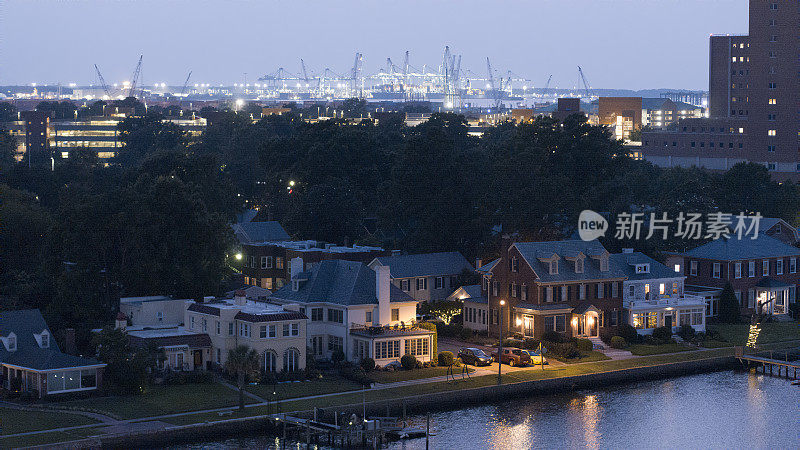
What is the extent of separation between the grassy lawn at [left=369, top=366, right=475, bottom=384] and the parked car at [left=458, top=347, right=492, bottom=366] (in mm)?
1060

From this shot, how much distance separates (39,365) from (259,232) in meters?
40.8

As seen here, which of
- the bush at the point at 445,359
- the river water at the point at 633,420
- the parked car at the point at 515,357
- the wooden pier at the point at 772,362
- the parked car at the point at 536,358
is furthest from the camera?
the wooden pier at the point at 772,362

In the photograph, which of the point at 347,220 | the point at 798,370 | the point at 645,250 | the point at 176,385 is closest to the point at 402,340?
the point at 176,385

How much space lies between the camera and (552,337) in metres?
71.9

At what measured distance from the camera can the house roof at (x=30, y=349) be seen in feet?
191

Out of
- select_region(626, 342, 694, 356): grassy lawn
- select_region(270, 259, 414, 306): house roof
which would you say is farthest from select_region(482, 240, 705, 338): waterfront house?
select_region(270, 259, 414, 306): house roof

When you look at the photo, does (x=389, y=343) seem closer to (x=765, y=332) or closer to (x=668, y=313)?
(x=668, y=313)

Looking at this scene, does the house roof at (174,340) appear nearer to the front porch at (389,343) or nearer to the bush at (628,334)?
the front porch at (389,343)

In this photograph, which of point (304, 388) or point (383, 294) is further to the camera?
point (383, 294)

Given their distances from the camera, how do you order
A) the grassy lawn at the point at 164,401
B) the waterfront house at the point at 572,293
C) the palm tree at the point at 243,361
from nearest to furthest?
1. the grassy lawn at the point at 164,401
2. the palm tree at the point at 243,361
3. the waterfront house at the point at 572,293

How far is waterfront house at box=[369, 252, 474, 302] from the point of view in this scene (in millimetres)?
82250

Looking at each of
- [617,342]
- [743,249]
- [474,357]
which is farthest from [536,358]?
[743,249]

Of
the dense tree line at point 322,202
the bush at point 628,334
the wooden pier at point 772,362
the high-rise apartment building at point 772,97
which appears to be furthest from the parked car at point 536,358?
the high-rise apartment building at point 772,97

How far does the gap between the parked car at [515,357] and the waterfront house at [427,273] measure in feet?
47.5
